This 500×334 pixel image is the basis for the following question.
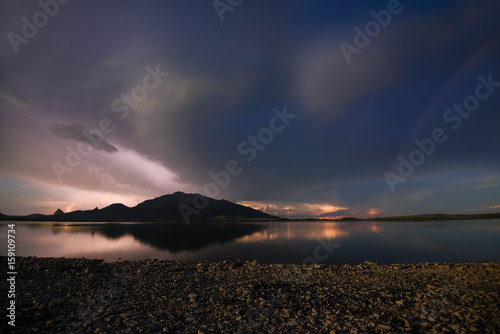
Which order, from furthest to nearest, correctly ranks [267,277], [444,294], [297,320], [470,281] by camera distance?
[267,277] → [470,281] → [444,294] → [297,320]

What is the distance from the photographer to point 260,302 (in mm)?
12547

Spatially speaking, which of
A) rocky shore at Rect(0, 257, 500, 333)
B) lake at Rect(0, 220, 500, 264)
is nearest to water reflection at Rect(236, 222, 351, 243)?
lake at Rect(0, 220, 500, 264)

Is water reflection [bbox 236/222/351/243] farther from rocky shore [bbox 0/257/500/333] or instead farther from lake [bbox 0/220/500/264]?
rocky shore [bbox 0/257/500/333]

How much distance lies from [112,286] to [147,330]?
8575 millimetres

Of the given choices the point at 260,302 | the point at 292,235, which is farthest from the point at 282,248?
the point at 292,235

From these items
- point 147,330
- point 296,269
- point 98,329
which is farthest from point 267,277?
point 98,329

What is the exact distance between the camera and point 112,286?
51.9 ft

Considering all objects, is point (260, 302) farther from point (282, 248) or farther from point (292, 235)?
point (292, 235)

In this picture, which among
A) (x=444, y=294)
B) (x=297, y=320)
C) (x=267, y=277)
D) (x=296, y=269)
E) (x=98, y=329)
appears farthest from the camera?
(x=296, y=269)

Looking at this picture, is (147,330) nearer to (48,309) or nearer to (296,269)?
(48,309)

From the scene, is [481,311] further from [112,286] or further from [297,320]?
[112,286]

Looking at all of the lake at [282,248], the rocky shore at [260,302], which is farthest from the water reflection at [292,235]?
the rocky shore at [260,302]

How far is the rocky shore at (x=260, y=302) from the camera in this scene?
9742 millimetres

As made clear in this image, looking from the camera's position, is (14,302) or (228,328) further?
(14,302)
